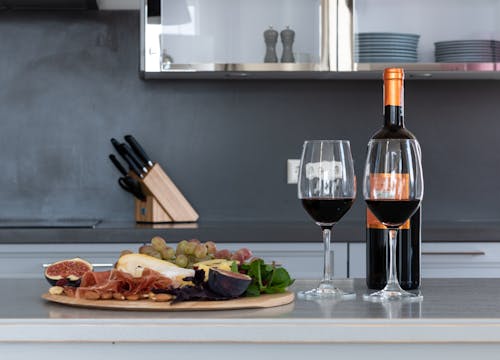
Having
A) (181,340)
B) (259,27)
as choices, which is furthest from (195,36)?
(181,340)

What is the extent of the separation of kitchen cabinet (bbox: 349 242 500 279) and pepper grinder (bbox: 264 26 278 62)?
0.78m

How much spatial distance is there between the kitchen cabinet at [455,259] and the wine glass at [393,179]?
1.73 m

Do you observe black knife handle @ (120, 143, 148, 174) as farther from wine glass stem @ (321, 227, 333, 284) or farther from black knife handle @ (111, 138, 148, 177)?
wine glass stem @ (321, 227, 333, 284)

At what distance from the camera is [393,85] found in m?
1.58

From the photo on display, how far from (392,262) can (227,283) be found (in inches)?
10.9

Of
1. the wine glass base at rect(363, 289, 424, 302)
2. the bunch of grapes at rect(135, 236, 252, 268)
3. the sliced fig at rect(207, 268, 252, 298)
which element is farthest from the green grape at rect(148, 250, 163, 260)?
the wine glass base at rect(363, 289, 424, 302)

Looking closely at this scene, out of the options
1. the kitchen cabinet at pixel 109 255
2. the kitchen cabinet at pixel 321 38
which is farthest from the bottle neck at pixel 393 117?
the kitchen cabinet at pixel 321 38

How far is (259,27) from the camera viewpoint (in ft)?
11.5

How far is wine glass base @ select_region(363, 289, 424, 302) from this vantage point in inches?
58.5

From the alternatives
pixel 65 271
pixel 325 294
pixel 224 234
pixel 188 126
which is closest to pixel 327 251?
pixel 325 294

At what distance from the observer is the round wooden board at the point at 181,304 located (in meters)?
1.36

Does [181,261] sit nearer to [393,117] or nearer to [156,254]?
[156,254]

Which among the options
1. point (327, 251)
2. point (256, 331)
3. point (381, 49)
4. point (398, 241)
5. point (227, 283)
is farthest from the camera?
point (381, 49)

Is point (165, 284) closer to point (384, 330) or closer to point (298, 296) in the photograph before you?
point (298, 296)
